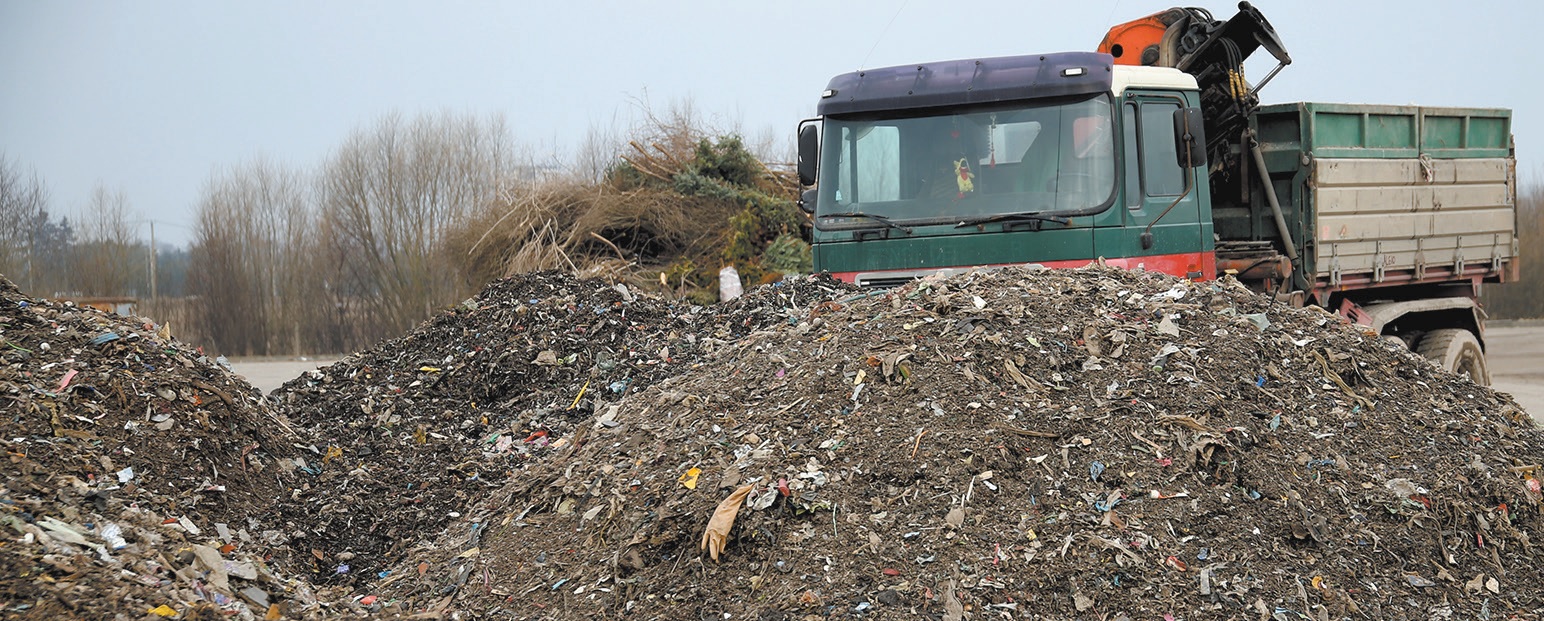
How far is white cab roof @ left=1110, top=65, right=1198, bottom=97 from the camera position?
7043 mm

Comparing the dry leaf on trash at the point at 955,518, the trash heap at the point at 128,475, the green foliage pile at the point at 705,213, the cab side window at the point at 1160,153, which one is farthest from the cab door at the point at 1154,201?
the green foliage pile at the point at 705,213

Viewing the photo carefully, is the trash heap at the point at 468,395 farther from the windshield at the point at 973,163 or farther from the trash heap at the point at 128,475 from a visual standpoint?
the windshield at the point at 973,163

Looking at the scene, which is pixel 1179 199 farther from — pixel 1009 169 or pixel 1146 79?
pixel 1009 169

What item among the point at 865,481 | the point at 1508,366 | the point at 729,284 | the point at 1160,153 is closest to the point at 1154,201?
the point at 1160,153

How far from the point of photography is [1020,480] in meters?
4.59

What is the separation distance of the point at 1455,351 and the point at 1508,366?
9104 millimetres

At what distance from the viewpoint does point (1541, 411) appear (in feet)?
36.8

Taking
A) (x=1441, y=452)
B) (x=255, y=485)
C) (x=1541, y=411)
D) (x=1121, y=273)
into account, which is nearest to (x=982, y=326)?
(x=1121, y=273)

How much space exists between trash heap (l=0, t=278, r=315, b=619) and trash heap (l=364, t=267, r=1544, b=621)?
634 mm

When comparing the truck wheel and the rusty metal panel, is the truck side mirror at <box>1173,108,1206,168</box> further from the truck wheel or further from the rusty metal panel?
the truck wheel

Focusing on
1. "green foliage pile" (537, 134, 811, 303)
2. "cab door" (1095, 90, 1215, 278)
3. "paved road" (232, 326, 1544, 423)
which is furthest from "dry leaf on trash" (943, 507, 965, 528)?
"green foliage pile" (537, 134, 811, 303)

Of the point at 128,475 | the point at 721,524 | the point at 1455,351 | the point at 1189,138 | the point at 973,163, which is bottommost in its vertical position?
the point at 721,524

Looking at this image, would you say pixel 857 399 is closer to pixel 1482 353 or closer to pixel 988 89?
pixel 988 89

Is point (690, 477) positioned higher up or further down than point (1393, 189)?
further down
